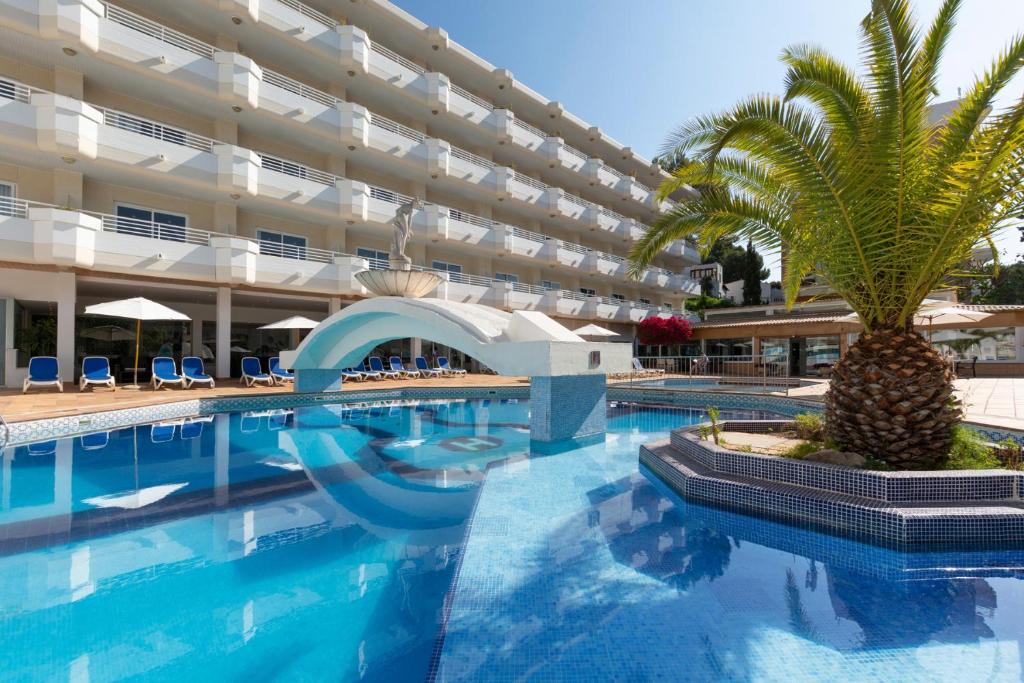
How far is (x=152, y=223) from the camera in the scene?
1599 cm

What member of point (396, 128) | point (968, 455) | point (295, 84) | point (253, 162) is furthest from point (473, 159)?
point (968, 455)

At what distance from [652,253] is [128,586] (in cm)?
681

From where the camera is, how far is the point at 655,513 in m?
5.14

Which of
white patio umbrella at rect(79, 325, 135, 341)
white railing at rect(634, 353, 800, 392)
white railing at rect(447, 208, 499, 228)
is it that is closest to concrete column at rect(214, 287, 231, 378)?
white patio umbrella at rect(79, 325, 135, 341)

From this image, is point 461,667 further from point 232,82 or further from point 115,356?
point 115,356

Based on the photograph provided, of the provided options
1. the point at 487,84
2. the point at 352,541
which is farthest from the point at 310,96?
the point at 352,541

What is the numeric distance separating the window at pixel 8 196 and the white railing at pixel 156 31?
613 centimetres

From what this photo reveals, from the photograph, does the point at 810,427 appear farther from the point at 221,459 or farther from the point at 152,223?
the point at 152,223

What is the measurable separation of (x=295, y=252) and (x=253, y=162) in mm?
3793

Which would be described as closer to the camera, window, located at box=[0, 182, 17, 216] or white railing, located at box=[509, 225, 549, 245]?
window, located at box=[0, 182, 17, 216]

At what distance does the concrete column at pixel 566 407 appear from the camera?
859cm

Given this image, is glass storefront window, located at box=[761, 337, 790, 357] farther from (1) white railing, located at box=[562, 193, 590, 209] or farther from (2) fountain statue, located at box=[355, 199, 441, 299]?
(2) fountain statue, located at box=[355, 199, 441, 299]

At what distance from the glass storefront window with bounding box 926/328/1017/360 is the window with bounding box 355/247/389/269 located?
27.4m

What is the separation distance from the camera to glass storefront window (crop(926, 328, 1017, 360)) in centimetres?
2433
